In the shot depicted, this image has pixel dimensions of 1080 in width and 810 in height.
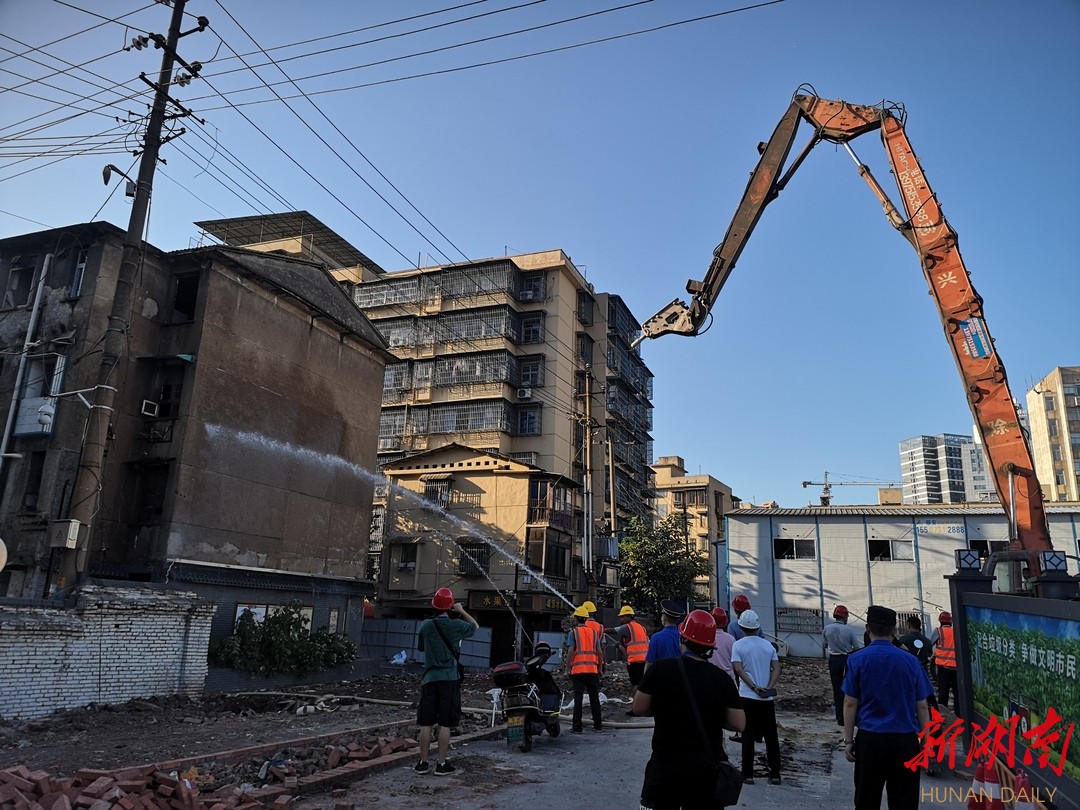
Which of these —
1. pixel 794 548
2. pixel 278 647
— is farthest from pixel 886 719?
pixel 794 548

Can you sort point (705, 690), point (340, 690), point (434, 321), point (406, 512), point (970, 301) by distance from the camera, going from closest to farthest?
1. point (705, 690)
2. point (970, 301)
3. point (340, 690)
4. point (406, 512)
5. point (434, 321)

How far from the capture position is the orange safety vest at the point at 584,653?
10.8m

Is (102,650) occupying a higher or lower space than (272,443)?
lower

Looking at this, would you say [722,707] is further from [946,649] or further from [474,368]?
[474,368]

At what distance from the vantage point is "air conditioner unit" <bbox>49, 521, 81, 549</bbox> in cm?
1416

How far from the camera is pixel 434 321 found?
1741 inches

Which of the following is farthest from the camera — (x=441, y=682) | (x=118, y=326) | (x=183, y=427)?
(x=183, y=427)

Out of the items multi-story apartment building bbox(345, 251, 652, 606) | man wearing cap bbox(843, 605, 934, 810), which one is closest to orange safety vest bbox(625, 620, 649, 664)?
man wearing cap bbox(843, 605, 934, 810)

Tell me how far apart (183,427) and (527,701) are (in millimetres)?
14363

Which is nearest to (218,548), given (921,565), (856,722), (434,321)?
(856,722)

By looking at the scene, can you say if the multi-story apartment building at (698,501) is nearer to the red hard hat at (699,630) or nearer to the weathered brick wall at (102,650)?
the weathered brick wall at (102,650)

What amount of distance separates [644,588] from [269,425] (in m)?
22.0

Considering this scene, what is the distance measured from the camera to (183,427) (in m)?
19.8

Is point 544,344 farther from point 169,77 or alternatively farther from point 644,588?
point 169,77
